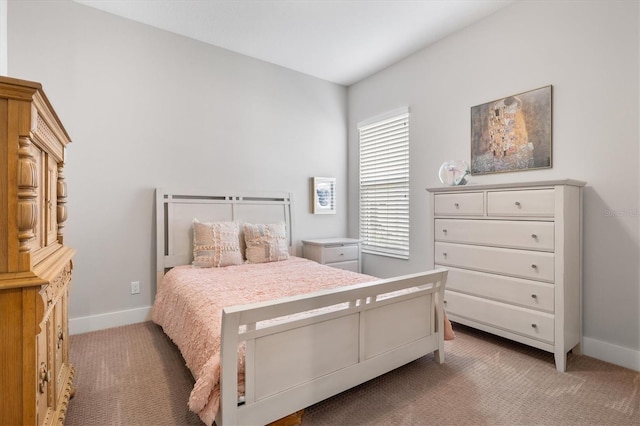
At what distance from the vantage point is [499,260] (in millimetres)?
2439

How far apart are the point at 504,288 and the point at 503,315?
0.67 feet

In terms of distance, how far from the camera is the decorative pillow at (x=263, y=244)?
3.23 meters

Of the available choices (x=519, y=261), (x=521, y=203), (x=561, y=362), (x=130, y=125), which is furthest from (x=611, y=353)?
(x=130, y=125)

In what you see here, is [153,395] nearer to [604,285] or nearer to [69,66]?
[69,66]

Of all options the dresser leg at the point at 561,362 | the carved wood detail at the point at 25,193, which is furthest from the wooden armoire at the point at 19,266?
the dresser leg at the point at 561,362

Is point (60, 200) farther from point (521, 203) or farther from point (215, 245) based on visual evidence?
point (521, 203)

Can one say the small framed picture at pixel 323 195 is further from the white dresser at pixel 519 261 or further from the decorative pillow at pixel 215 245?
the white dresser at pixel 519 261

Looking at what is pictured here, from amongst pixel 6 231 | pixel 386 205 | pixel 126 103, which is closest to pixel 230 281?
pixel 6 231

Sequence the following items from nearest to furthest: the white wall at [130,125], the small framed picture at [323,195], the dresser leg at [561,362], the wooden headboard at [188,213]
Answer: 1. the dresser leg at [561,362]
2. the white wall at [130,125]
3. the wooden headboard at [188,213]
4. the small framed picture at [323,195]

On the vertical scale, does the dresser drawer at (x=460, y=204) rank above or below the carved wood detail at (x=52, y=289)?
above

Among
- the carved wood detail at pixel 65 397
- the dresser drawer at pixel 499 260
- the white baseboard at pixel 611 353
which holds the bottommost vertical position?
the white baseboard at pixel 611 353

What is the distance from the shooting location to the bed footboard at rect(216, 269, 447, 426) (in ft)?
4.45

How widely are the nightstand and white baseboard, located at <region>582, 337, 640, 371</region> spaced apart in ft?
7.47

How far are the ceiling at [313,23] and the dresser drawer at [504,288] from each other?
2.30m
